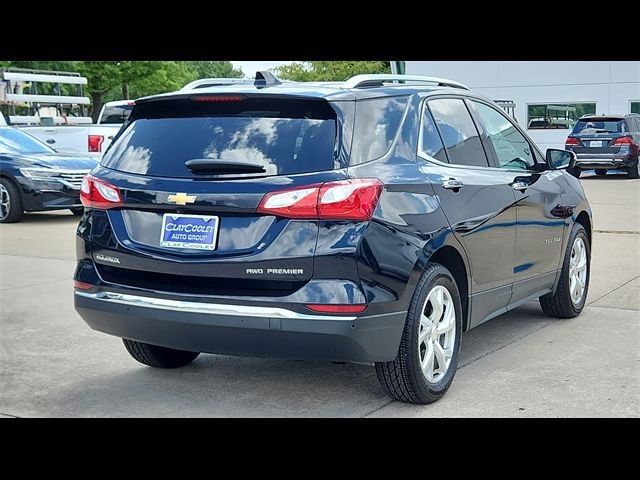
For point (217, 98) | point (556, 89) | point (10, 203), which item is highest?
point (556, 89)

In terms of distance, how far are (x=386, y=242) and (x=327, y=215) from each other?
346 millimetres

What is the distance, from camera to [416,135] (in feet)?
16.1

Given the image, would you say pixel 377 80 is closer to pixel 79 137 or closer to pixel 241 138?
pixel 241 138

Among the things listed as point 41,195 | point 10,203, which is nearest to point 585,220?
point 41,195

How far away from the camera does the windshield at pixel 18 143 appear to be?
14750 mm

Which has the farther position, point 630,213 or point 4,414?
point 630,213

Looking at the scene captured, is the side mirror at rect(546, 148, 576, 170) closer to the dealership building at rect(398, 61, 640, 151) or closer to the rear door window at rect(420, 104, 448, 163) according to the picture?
the rear door window at rect(420, 104, 448, 163)

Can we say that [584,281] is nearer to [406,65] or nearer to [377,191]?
[377,191]

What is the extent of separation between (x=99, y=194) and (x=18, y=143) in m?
11.1

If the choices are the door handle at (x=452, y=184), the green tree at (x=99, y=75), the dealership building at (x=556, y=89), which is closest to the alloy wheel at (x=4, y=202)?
the door handle at (x=452, y=184)

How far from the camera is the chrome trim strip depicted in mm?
4172

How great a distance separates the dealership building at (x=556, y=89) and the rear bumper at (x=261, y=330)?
92.0ft

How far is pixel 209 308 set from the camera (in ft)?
14.1

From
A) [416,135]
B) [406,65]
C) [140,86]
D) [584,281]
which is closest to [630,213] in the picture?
[584,281]
